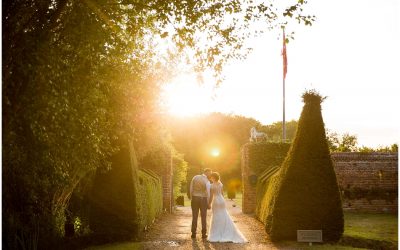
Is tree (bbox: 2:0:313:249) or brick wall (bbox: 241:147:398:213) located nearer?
tree (bbox: 2:0:313:249)

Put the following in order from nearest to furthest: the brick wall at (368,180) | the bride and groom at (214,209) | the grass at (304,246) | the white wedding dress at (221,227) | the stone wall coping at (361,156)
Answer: the grass at (304,246)
the white wedding dress at (221,227)
the bride and groom at (214,209)
the brick wall at (368,180)
the stone wall coping at (361,156)

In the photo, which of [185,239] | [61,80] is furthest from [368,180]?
[61,80]

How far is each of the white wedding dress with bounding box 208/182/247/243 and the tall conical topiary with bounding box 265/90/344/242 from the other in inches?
39.0

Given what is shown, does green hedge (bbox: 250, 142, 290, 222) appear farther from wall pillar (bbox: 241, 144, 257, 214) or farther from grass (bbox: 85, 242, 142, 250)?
grass (bbox: 85, 242, 142, 250)

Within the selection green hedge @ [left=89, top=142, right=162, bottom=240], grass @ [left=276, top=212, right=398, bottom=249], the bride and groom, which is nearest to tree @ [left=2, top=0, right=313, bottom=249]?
green hedge @ [left=89, top=142, right=162, bottom=240]

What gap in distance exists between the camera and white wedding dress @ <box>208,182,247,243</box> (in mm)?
→ 12914

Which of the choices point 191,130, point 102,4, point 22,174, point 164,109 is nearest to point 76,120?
point 22,174

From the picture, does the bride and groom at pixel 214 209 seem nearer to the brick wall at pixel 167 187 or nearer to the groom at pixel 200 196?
the groom at pixel 200 196

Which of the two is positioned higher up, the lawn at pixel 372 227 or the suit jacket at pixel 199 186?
the suit jacket at pixel 199 186

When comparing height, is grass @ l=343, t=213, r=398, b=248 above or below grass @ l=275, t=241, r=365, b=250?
below

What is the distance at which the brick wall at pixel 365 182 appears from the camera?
22.0 meters

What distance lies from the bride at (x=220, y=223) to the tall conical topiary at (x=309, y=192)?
1023mm

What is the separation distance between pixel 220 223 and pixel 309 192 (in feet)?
8.60

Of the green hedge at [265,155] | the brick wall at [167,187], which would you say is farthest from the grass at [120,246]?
the brick wall at [167,187]
